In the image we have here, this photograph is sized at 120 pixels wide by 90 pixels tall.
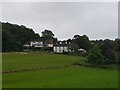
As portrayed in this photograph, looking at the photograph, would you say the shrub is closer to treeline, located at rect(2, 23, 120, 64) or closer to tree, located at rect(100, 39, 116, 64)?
treeline, located at rect(2, 23, 120, 64)

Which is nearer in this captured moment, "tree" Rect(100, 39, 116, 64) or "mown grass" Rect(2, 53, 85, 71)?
"mown grass" Rect(2, 53, 85, 71)

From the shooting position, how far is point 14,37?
131625mm

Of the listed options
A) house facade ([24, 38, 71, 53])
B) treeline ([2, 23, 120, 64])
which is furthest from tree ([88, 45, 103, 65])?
house facade ([24, 38, 71, 53])

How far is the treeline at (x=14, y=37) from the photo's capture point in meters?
115

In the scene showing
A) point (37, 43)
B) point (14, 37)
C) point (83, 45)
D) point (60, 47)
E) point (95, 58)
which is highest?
point (14, 37)

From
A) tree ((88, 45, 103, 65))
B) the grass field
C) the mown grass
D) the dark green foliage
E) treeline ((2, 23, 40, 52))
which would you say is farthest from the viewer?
the dark green foliage

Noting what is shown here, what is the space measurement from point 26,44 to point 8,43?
104ft

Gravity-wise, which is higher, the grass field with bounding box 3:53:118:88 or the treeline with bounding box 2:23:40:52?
the treeline with bounding box 2:23:40:52

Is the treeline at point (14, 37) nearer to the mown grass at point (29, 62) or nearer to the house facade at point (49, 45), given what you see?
the house facade at point (49, 45)

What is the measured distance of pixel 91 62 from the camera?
73312 millimetres

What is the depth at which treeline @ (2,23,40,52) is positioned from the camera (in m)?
115

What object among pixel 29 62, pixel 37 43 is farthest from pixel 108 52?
pixel 37 43

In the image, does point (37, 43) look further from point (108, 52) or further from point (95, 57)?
point (95, 57)

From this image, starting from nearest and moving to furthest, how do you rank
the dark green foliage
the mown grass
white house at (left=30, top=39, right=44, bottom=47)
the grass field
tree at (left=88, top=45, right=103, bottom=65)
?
the grass field < the mown grass < tree at (left=88, top=45, right=103, bottom=65) < the dark green foliage < white house at (left=30, top=39, right=44, bottom=47)
